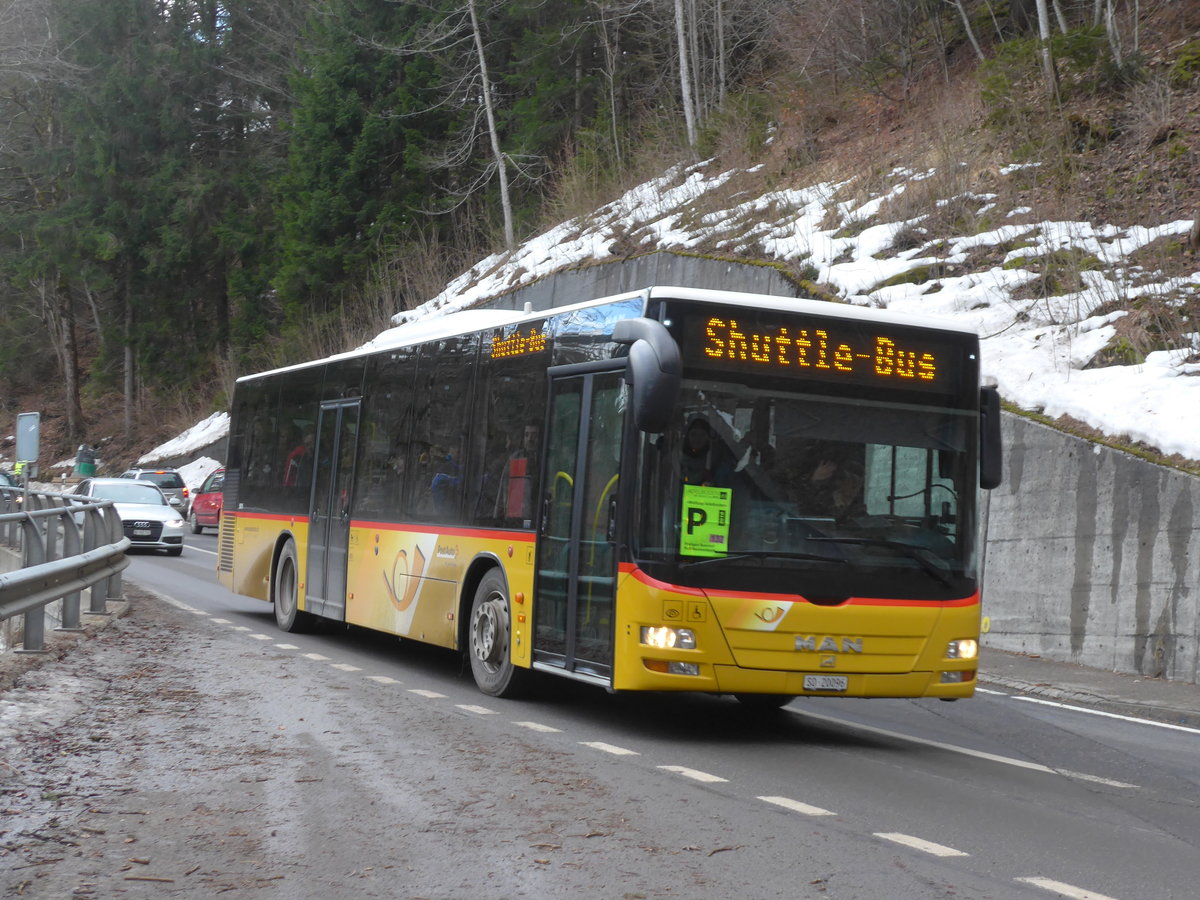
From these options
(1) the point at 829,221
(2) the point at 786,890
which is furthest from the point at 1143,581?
(1) the point at 829,221

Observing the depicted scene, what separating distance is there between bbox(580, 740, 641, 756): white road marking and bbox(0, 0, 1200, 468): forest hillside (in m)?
8.04

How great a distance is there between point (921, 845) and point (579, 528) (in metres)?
4.03

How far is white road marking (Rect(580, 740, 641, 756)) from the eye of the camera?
29.8 feet

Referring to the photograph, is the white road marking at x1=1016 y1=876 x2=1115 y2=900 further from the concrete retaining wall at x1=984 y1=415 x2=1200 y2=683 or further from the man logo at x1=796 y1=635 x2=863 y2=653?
the concrete retaining wall at x1=984 y1=415 x2=1200 y2=683

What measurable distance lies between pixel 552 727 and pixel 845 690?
2.01m

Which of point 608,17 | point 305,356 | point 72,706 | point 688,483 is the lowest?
point 72,706

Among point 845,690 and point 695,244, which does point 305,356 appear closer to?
point 695,244

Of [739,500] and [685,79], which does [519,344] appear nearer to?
[739,500]

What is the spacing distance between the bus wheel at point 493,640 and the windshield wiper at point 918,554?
9.65 ft

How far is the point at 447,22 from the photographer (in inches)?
A: 1943

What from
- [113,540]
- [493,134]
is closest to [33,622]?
[113,540]

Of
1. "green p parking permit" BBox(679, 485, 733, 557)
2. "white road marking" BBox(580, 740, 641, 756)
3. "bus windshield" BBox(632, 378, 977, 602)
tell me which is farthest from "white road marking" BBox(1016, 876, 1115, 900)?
"green p parking permit" BBox(679, 485, 733, 557)

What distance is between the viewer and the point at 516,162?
47.9m

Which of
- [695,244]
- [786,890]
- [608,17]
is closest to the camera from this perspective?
[786,890]
